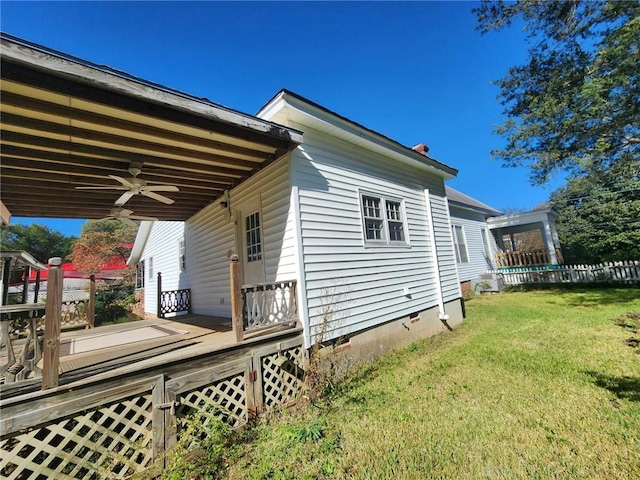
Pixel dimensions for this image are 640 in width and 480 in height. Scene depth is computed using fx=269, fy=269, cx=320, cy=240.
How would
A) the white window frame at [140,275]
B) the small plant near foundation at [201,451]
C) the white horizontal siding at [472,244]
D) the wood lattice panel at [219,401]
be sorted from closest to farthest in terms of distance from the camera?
1. the small plant near foundation at [201,451]
2. the wood lattice panel at [219,401]
3. the white horizontal siding at [472,244]
4. the white window frame at [140,275]

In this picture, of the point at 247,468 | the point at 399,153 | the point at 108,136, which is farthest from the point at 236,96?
the point at 247,468

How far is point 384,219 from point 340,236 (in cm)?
162

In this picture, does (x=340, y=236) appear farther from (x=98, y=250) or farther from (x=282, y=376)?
(x=98, y=250)

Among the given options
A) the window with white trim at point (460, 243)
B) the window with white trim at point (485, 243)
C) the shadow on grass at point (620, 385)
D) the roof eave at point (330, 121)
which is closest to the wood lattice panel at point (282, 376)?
the roof eave at point (330, 121)

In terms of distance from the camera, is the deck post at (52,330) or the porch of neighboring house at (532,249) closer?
the deck post at (52,330)

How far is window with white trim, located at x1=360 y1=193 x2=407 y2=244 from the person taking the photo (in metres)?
5.86

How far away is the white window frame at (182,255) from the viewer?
29.5 ft

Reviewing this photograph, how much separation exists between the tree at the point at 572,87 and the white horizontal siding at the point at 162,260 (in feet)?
45.3

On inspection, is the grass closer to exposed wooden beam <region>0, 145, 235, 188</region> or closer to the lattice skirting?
the lattice skirting

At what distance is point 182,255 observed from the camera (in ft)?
31.1

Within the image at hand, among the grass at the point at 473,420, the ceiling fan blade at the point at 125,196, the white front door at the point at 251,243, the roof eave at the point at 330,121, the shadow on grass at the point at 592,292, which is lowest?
the grass at the point at 473,420

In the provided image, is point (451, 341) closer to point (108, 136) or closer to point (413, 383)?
point (413, 383)

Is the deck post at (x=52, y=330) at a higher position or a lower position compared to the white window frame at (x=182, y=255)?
lower

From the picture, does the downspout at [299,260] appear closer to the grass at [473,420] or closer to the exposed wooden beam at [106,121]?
the exposed wooden beam at [106,121]
